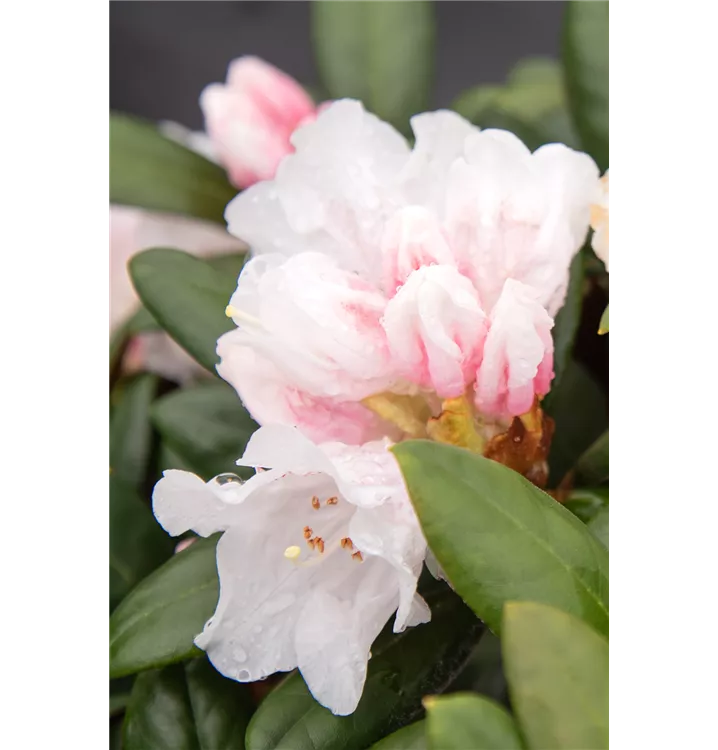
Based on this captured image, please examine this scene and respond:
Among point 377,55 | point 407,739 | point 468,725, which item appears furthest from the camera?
point 377,55

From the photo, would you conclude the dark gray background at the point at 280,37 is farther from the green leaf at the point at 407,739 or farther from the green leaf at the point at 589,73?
the green leaf at the point at 407,739

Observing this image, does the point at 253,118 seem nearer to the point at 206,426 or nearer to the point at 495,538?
the point at 206,426

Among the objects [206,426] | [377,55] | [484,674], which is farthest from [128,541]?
[377,55]

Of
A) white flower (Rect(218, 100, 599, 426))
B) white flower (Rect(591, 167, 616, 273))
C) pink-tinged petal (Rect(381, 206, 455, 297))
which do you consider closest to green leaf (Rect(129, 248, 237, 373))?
white flower (Rect(218, 100, 599, 426))

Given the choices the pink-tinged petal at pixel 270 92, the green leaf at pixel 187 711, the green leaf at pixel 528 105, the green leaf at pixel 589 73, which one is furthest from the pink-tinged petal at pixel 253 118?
the green leaf at pixel 187 711

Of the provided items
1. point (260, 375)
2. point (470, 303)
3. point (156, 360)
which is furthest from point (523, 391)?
point (156, 360)
